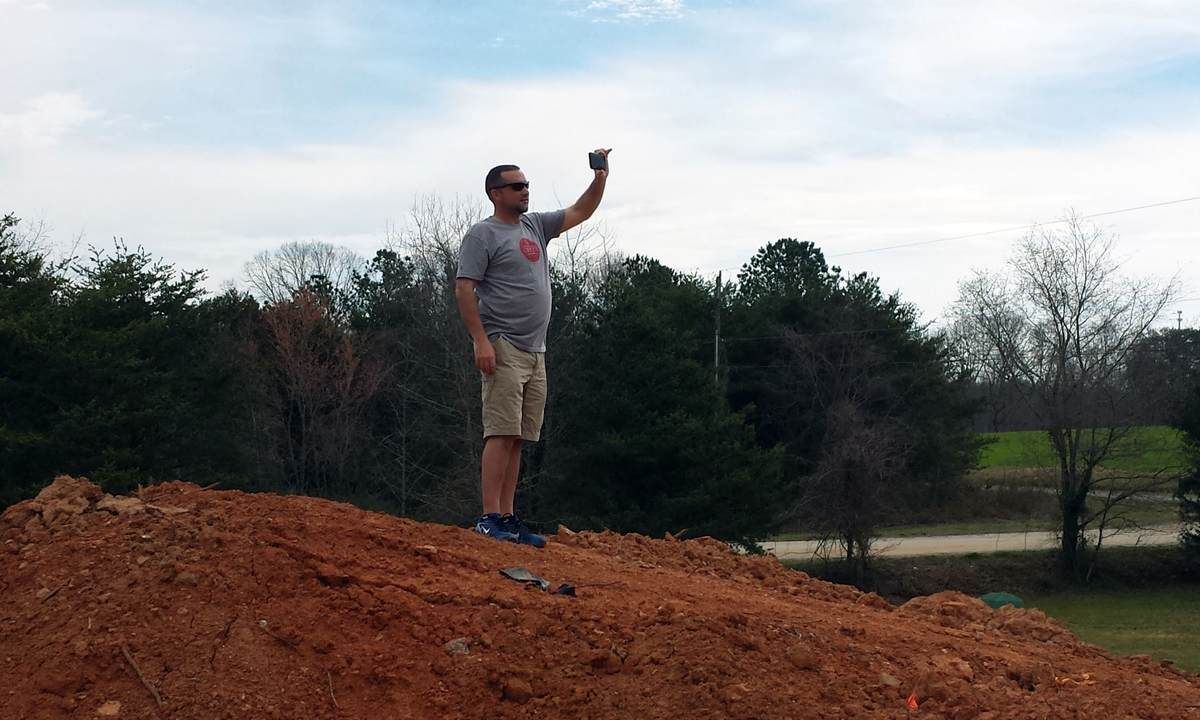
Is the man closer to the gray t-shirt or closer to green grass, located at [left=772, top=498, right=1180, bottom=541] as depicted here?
the gray t-shirt

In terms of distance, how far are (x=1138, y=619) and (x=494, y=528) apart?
2234 cm

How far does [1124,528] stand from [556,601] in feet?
94.6

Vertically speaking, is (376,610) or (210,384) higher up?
(210,384)

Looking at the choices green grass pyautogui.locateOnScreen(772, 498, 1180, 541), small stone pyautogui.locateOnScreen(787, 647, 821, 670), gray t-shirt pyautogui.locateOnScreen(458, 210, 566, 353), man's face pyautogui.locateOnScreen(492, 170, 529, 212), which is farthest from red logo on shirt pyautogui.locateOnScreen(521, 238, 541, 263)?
green grass pyautogui.locateOnScreen(772, 498, 1180, 541)

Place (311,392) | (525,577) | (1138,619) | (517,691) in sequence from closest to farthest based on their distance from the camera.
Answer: (517,691)
(525,577)
(1138,619)
(311,392)

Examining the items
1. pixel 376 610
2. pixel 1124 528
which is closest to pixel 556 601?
pixel 376 610

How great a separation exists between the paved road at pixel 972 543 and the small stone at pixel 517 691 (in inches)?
1028

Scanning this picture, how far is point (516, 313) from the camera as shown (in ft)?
18.5

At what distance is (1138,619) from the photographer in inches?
952

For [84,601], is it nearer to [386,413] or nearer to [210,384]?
[210,384]

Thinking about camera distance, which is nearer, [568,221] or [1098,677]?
[1098,677]

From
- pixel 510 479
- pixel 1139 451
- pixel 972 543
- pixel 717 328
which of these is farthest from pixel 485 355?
pixel 717 328

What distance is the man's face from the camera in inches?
222

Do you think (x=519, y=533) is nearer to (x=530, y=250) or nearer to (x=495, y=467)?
(x=495, y=467)
